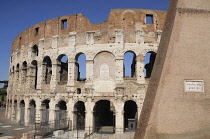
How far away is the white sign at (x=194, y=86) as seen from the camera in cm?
933

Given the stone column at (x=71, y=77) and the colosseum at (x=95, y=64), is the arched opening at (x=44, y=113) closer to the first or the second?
the colosseum at (x=95, y=64)

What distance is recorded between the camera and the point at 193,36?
988 centimetres

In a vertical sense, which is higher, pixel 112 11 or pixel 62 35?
pixel 112 11

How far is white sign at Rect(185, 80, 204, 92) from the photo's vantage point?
9.33 meters

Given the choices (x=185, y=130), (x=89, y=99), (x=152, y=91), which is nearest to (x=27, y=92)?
(x=89, y=99)

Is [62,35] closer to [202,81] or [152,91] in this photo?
[152,91]

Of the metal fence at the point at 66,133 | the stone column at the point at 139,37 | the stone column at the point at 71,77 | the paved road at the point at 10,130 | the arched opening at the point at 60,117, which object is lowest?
the paved road at the point at 10,130

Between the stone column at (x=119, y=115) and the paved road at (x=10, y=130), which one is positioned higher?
the stone column at (x=119, y=115)

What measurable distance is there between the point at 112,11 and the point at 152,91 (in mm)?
10144

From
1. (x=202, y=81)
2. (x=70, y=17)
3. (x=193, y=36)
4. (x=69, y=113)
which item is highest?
(x=70, y=17)

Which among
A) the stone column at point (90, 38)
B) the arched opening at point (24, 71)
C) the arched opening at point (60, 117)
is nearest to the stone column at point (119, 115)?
the arched opening at point (60, 117)

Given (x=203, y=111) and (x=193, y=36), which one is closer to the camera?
(x=203, y=111)

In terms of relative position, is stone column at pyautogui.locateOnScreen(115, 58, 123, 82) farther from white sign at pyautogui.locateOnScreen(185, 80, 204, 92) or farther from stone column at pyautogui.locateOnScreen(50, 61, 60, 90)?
white sign at pyautogui.locateOnScreen(185, 80, 204, 92)

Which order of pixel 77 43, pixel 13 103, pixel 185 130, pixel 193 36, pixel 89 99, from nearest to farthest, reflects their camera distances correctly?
1. pixel 185 130
2. pixel 193 36
3. pixel 89 99
4. pixel 77 43
5. pixel 13 103
